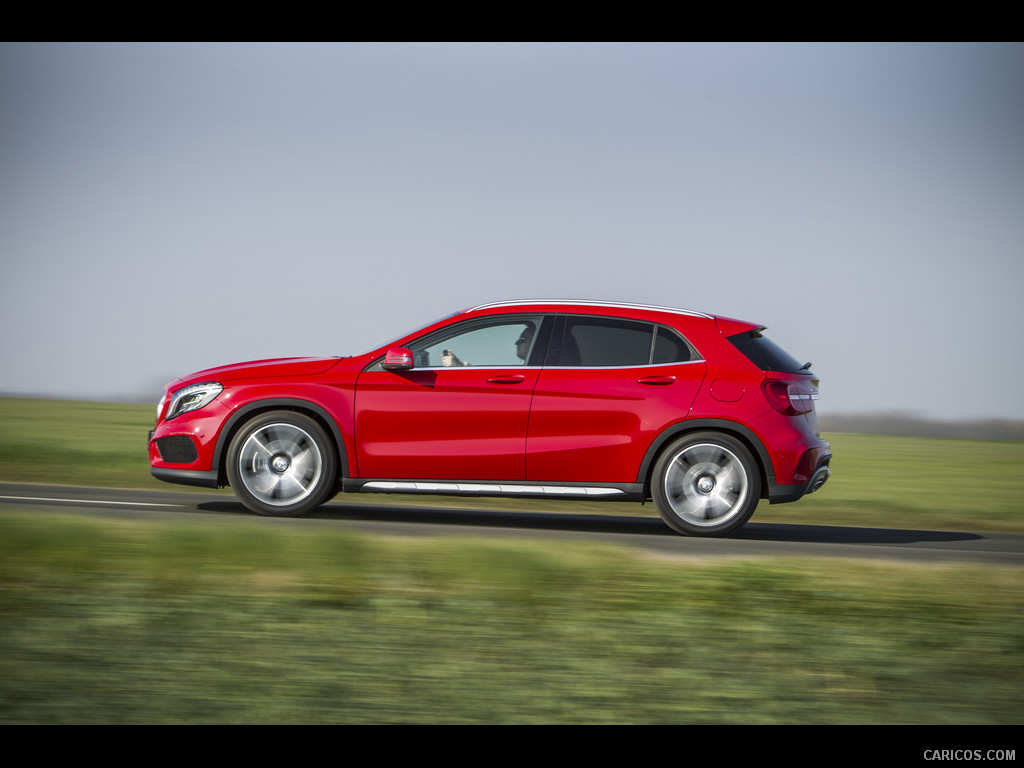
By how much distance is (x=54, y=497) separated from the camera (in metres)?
9.27

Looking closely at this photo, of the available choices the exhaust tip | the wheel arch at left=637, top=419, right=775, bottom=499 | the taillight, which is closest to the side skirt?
the wheel arch at left=637, top=419, right=775, bottom=499

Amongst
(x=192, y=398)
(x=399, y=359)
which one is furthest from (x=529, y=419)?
(x=192, y=398)

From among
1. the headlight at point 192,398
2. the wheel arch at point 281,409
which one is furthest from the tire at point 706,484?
the headlight at point 192,398

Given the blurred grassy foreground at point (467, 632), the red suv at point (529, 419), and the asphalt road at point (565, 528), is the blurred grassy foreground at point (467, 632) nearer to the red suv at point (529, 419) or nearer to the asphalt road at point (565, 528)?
A: the asphalt road at point (565, 528)

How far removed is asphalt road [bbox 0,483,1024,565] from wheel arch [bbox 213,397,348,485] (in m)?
0.42

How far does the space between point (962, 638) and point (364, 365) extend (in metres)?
4.73

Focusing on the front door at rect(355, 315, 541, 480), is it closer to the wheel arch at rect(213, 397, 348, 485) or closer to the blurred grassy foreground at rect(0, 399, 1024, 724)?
the wheel arch at rect(213, 397, 348, 485)

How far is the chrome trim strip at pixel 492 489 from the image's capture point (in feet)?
25.8

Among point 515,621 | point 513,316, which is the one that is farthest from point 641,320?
point 515,621

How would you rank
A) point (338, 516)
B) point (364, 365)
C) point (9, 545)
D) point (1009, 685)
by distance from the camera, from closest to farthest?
point (1009, 685), point (9, 545), point (364, 365), point (338, 516)

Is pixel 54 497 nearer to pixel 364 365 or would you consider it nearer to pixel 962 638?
pixel 364 365

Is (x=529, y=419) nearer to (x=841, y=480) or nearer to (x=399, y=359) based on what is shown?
(x=399, y=359)

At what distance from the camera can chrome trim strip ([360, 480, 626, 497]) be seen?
7852 mm
